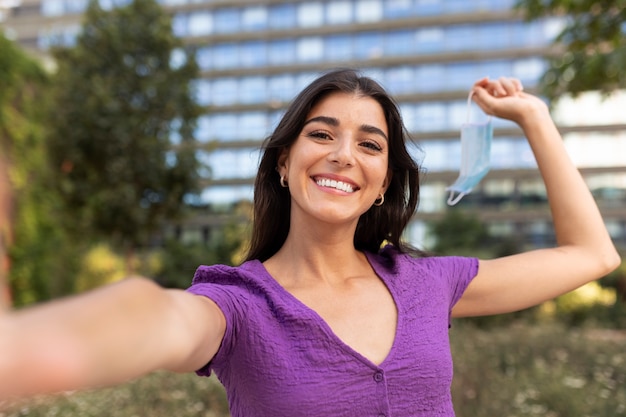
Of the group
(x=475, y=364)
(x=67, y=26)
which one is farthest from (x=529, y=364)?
(x=67, y=26)

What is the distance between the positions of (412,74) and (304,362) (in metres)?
38.5

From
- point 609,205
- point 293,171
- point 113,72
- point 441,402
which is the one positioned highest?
point 113,72

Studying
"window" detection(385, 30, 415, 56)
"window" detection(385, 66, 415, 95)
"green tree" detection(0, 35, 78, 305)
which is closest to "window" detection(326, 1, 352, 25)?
"window" detection(385, 30, 415, 56)

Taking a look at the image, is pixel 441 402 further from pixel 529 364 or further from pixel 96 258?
pixel 96 258

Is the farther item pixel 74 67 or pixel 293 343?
pixel 74 67

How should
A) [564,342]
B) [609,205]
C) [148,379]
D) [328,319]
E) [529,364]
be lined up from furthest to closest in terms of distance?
[609,205] → [564,342] → [529,364] → [148,379] → [328,319]

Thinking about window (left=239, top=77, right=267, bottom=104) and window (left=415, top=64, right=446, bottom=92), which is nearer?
window (left=415, top=64, right=446, bottom=92)

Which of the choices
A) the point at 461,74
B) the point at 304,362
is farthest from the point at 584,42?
the point at 461,74

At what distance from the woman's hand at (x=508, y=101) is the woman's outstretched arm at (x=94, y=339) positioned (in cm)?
131

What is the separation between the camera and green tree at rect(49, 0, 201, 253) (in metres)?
17.5

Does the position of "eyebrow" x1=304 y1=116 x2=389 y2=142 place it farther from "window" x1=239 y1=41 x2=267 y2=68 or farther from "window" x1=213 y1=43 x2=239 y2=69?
"window" x1=213 y1=43 x2=239 y2=69

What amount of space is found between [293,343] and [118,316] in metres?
0.60

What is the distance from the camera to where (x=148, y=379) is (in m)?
5.66

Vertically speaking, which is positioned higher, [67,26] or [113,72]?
[67,26]
